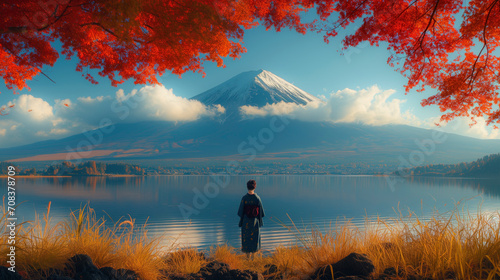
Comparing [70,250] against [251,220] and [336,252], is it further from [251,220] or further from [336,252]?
[251,220]

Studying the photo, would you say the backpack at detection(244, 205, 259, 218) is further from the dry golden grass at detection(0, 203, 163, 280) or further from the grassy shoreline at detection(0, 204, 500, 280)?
the dry golden grass at detection(0, 203, 163, 280)

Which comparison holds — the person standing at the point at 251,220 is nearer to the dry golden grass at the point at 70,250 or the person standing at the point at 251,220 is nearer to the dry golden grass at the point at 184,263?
the dry golden grass at the point at 184,263

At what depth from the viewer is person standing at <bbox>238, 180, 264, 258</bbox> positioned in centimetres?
667

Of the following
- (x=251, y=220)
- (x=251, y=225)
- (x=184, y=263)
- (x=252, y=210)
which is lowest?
(x=184, y=263)

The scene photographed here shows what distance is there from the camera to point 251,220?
676 cm

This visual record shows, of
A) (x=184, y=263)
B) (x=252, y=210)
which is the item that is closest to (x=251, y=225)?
(x=252, y=210)

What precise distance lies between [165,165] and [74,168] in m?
75.5

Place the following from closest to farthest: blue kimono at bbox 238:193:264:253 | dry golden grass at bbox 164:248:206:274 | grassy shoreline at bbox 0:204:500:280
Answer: grassy shoreline at bbox 0:204:500:280 → dry golden grass at bbox 164:248:206:274 → blue kimono at bbox 238:193:264:253

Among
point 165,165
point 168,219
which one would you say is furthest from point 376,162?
point 168,219

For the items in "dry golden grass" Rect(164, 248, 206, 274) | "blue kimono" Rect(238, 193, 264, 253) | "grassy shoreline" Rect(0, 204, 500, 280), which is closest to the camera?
"grassy shoreline" Rect(0, 204, 500, 280)

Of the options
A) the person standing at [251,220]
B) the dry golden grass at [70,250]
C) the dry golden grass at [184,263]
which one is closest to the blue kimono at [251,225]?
the person standing at [251,220]

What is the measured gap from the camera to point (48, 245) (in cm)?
368

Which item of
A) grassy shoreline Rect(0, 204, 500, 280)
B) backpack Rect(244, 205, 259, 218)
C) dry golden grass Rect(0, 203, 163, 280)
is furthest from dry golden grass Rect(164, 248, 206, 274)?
backpack Rect(244, 205, 259, 218)

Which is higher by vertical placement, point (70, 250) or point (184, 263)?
point (70, 250)
